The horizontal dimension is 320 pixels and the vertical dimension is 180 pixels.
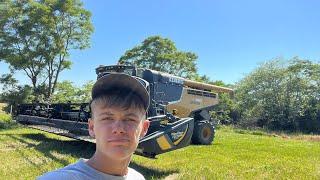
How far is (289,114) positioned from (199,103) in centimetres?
3534

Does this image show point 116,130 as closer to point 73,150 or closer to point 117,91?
point 117,91

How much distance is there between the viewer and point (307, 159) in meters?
14.1

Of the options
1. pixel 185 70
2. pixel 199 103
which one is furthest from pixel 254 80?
pixel 199 103

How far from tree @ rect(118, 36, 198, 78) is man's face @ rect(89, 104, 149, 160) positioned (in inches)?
1851

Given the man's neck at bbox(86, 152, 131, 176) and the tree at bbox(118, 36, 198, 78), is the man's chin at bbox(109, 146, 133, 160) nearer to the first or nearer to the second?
the man's neck at bbox(86, 152, 131, 176)

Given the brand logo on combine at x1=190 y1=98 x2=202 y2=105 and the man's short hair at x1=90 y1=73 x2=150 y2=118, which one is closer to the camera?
the man's short hair at x1=90 y1=73 x2=150 y2=118

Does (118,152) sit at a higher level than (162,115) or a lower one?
lower

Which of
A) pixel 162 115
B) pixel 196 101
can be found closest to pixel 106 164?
pixel 162 115

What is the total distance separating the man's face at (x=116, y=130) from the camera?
1.90 meters

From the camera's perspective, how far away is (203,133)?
16.5 meters

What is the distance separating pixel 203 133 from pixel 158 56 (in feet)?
108

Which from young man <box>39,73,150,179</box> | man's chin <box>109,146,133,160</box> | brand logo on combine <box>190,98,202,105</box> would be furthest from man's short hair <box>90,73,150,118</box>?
brand logo on combine <box>190,98,202,105</box>

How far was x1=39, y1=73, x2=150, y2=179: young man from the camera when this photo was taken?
1.89 metres

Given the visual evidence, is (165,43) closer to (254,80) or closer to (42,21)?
(254,80)
